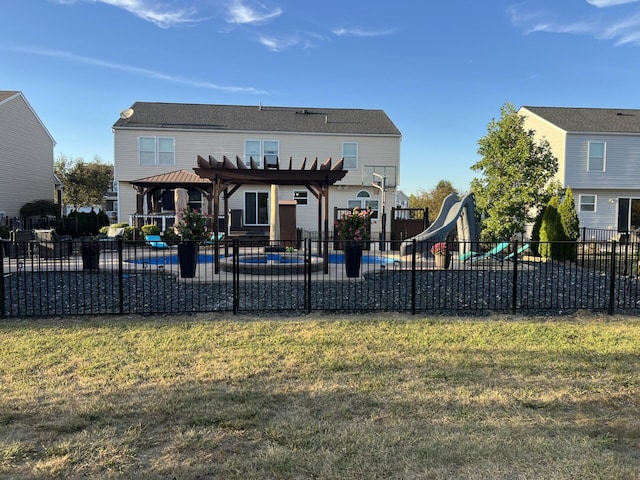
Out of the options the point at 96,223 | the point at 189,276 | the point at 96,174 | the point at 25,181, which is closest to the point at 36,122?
the point at 25,181

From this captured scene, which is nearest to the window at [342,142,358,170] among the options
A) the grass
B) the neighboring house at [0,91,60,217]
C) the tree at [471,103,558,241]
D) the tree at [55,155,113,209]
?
the tree at [471,103,558,241]

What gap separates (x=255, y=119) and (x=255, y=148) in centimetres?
211

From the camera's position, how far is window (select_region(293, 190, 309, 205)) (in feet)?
82.1

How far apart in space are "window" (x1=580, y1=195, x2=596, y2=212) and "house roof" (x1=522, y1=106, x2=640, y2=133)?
3.61 meters

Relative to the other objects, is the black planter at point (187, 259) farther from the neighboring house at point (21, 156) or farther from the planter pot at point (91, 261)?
the neighboring house at point (21, 156)

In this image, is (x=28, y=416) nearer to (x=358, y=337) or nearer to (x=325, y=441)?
(x=325, y=441)

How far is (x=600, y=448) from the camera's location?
119 inches

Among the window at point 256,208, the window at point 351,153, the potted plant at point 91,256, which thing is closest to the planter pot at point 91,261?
the potted plant at point 91,256

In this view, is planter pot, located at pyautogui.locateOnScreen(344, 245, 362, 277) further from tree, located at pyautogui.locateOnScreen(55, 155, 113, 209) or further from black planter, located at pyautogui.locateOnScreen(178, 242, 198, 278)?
tree, located at pyautogui.locateOnScreen(55, 155, 113, 209)

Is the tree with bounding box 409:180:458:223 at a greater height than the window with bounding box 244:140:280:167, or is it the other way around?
the window with bounding box 244:140:280:167

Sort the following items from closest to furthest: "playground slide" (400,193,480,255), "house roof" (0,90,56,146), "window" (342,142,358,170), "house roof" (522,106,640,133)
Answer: "playground slide" (400,193,480,255) → "house roof" (0,90,56,146) → "house roof" (522,106,640,133) → "window" (342,142,358,170)

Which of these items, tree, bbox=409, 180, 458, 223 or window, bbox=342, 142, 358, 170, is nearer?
window, bbox=342, 142, 358, 170

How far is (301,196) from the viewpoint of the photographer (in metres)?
25.1

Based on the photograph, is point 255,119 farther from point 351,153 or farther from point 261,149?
point 351,153
